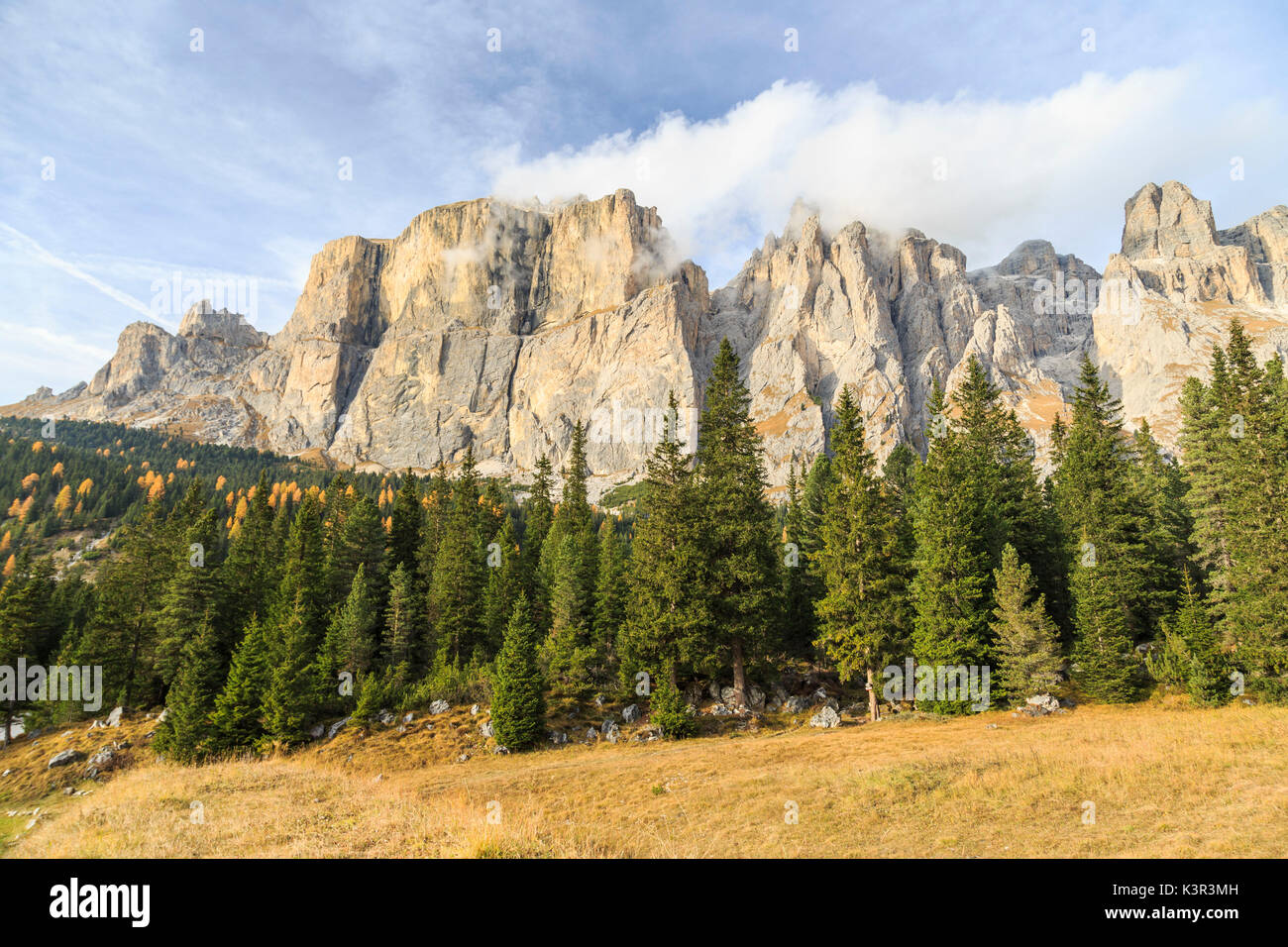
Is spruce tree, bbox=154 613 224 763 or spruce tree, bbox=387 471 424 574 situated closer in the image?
spruce tree, bbox=154 613 224 763

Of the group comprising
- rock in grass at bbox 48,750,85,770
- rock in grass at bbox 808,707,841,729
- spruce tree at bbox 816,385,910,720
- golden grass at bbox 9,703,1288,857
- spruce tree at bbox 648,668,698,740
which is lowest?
rock in grass at bbox 48,750,85,770

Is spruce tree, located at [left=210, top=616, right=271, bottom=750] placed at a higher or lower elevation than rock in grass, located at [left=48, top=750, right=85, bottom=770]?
higher

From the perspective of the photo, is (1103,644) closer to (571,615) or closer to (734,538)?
(734,538)

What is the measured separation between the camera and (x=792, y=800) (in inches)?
659

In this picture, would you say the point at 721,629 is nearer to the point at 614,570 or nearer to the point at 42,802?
the point at 614,570

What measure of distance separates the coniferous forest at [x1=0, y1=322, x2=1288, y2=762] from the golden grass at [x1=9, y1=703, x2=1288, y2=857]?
5681mm

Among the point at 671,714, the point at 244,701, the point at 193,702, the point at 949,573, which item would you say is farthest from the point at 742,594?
the point at 193,702

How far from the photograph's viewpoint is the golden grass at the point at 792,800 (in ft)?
39.2

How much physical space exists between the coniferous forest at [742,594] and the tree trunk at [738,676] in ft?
0.45

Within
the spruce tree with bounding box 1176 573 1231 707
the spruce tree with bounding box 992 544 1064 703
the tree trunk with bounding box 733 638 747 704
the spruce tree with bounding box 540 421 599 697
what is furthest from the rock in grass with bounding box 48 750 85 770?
the spruce tree with bounding box 1176 573 1231 707

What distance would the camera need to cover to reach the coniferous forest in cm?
3030

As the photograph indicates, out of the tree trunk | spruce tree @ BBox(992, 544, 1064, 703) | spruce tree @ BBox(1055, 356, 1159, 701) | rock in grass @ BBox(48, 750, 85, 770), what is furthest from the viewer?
rock in grass @ BBox(48, 750, 85, 770)

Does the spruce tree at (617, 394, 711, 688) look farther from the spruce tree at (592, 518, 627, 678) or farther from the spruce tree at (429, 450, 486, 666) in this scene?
the spruce tree at (429, 450, 486, 666)
